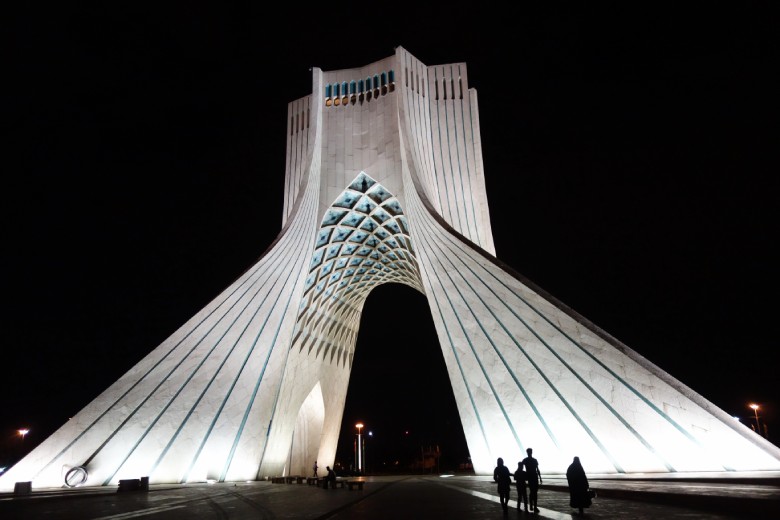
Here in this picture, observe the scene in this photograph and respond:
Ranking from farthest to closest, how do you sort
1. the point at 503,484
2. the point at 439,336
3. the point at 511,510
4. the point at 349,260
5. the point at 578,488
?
the point at 349,260 → the point at 439,336 → the point at 503,484 → the point at 511,510 → the point at 578,488

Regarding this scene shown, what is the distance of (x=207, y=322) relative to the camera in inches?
471

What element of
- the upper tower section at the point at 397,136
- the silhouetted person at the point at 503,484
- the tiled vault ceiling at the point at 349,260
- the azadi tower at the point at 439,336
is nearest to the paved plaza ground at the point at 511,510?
the silhouetted person at the point at 503,484

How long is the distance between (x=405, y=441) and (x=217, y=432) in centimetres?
4628

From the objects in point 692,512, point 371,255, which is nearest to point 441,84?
point 371,255

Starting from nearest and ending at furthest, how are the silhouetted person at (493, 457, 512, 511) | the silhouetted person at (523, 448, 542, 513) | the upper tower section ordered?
the silhouetted person at (523, 448, 542, 513) → the silhouetted person at (493, 457, 512, 511) → the upper tower section

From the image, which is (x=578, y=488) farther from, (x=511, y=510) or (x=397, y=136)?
(x=397, y=136)

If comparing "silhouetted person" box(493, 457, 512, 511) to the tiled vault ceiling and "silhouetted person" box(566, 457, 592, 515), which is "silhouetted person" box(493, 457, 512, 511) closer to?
"silhouetted person" box(566, 457, 592, 515)

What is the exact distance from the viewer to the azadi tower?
27.9ft

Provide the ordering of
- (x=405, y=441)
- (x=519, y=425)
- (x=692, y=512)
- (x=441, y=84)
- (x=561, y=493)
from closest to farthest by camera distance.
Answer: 1. (x=692, y=512)
2. (x=561, y=493)
3. (x=519, y=425)
4. (x=441, y=84)
5. (x=405, y=441)

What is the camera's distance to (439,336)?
12.9 metres

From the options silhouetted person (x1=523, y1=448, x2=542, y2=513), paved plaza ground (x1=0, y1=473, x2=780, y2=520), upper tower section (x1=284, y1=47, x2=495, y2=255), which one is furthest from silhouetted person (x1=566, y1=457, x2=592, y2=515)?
upper tower section (x1=284, y1=47, x2=495, y2=255)

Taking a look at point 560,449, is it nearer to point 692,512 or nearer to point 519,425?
point 519,425

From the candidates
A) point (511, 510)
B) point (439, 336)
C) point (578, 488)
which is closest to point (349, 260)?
point (439, 336)

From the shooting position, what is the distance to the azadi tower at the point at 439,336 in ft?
27.9
